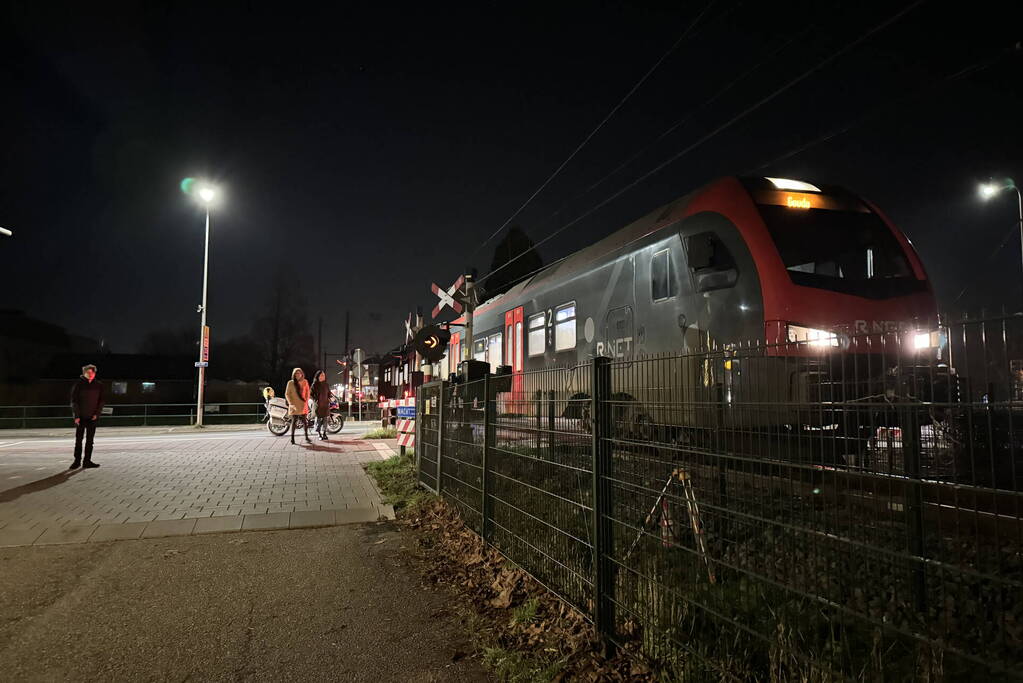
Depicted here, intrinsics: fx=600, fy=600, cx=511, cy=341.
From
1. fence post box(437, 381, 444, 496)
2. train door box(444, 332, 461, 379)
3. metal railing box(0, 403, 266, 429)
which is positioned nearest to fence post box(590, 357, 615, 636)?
fence post box(437, 381, 444, 496)

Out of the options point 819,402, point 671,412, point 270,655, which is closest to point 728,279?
point 671,412

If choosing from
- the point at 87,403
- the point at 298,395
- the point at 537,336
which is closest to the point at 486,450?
the point at 537,336

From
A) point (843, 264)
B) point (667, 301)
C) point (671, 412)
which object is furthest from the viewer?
point (667, 301)

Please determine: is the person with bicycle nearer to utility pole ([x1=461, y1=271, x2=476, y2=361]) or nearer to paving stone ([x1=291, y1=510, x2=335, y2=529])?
utility pole ([x1=461, y1=271, x2=476, y2=361])

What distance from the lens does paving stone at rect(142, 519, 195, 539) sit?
6.05 metres

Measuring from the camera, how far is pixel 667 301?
8523 mm

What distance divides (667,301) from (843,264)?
87.5 inches

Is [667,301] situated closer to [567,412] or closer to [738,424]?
[567,412]

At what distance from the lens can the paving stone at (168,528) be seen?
19.8ft

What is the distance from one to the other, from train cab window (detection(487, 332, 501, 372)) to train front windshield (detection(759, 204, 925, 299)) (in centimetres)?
887

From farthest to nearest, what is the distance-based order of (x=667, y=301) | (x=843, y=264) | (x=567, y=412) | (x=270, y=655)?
(x=667, y=301) → (x=843, y=264) → (x=567, y=412) → (x=270, y=655)

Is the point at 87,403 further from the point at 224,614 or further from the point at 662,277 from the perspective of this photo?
the point at 662,277

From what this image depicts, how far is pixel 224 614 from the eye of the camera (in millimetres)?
4109

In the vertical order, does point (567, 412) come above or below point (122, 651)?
above
